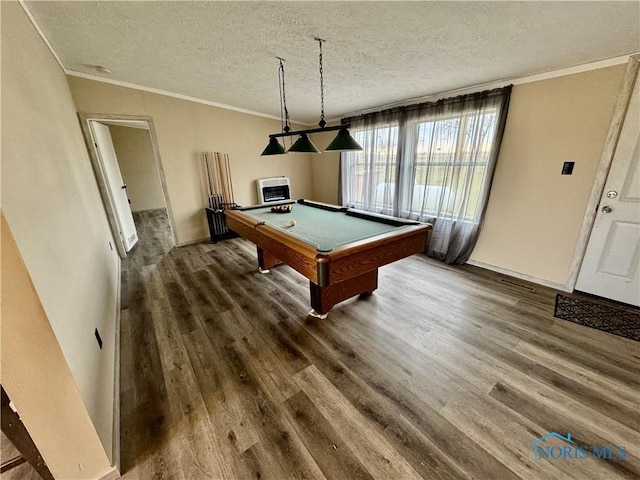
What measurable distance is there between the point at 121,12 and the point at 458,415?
363cm

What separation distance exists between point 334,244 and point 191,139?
3.68m

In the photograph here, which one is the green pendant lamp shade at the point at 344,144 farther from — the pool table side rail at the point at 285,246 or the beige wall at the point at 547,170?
the beige wall at the point at 547,170

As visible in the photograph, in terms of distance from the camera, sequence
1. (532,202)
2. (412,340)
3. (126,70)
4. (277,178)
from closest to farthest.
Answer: (412,340)
(532,202)
(126,70)
(277,178)

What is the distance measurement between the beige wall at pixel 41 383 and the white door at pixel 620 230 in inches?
160

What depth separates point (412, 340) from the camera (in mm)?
2000

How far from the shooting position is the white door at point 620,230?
2.16m

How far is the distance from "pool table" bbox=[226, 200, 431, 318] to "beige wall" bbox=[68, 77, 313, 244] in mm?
1846

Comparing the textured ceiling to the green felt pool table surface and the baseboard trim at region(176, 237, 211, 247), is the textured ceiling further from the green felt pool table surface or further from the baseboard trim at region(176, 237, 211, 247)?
the baseboard trim at region(176, 237, 211, 247)

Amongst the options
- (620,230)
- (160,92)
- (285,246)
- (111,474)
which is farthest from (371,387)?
(160,92)

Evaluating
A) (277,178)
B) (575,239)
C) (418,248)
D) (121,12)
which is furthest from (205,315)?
(575,239)

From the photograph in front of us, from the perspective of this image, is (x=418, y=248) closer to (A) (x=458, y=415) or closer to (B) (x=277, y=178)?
(A) (x=458, y=415)

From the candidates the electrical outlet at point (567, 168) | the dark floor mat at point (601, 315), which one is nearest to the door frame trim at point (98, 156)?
the electrical outlet at point (567, 168)

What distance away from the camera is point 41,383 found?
91 centimetres

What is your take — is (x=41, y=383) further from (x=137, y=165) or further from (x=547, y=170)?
(x=137, y=165)
